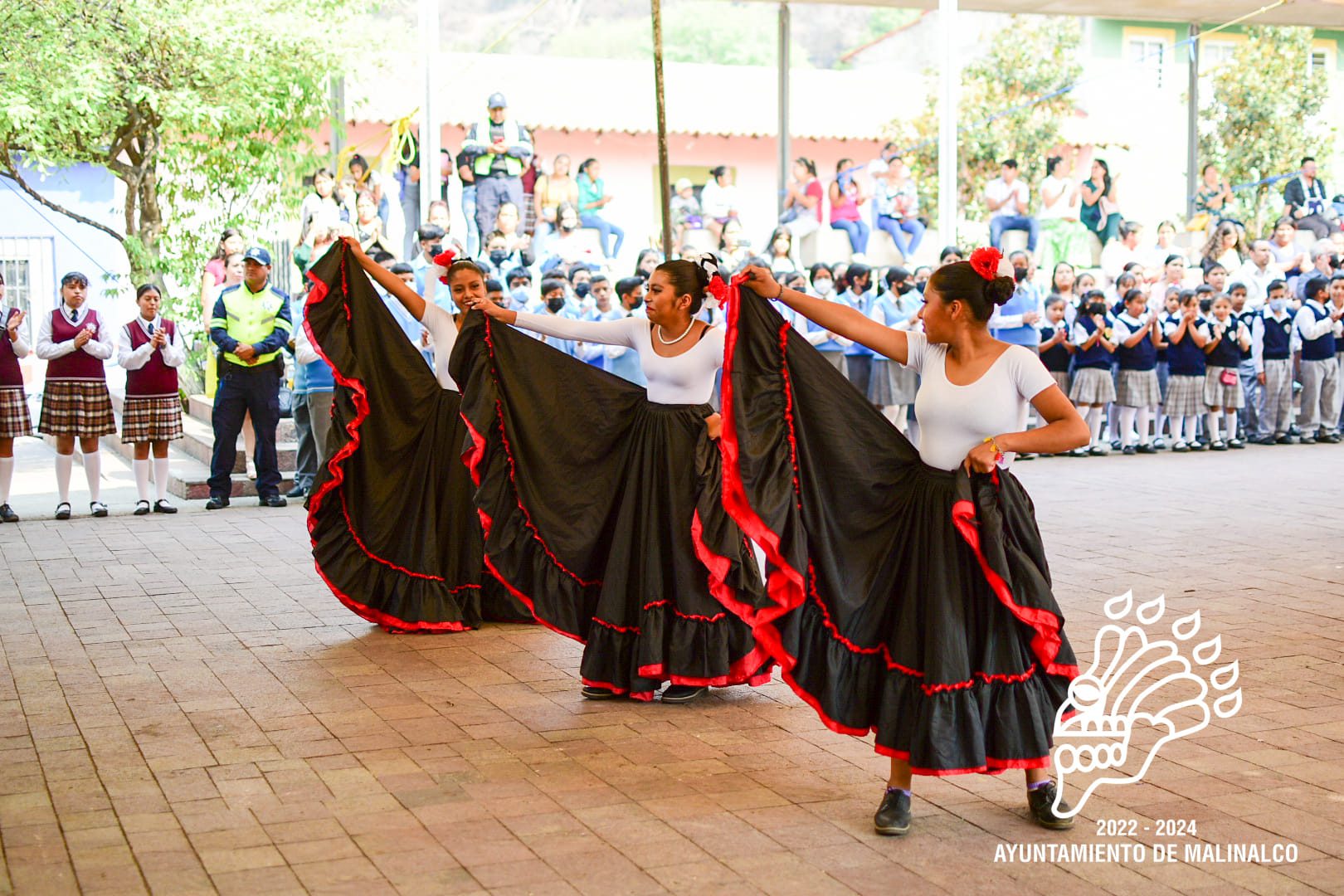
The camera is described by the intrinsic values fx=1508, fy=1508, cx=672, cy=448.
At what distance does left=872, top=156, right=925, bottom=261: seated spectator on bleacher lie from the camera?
20.1 metres

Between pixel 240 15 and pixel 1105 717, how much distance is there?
476 inches

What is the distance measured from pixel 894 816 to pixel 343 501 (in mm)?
3765

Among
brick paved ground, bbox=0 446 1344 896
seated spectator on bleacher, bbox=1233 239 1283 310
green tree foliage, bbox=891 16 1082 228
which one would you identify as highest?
green tree foliage, bbox=891 16 1082 228

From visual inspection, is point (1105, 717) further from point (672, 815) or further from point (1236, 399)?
point (1236, 399)

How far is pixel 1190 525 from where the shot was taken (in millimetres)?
10719

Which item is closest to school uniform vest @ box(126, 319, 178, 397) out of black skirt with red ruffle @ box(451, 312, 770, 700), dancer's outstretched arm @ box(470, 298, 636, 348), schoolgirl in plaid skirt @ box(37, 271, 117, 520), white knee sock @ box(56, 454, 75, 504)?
schoolgirl in plaid skirt @ box(37, 271, 117, 520)

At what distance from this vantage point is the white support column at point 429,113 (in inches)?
566

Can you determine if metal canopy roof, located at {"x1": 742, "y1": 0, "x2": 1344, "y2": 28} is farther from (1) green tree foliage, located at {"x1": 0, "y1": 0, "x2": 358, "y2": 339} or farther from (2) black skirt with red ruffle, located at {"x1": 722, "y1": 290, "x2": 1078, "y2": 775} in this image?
(2) black skirt with red ruffle, located at {"x1": 722, "y1": 290, "x2": 1078, "y2": 775}

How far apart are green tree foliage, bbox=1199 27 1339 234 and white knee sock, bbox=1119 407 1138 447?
1391 cm

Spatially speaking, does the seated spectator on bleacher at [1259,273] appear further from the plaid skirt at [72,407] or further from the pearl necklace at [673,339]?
the pearl necklace at [673,339]

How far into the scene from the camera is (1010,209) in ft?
62.2

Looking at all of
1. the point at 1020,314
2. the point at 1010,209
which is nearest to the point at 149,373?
the point at 1020,314

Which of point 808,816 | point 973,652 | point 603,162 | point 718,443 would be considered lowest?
point 808,816

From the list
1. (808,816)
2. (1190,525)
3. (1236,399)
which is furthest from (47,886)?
(1236,399)
